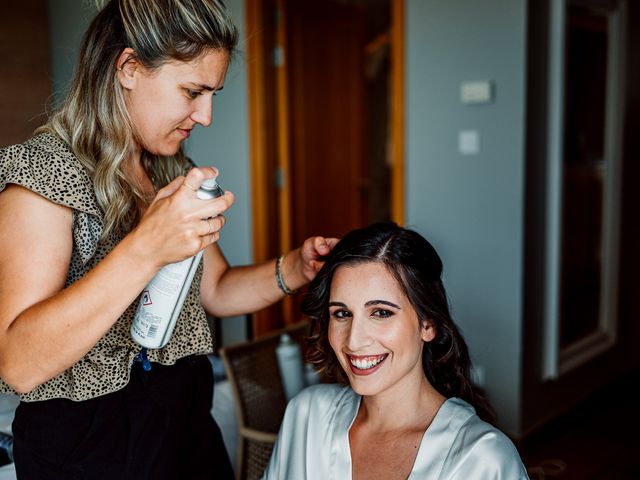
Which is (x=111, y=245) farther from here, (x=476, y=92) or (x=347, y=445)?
(x=476, y=92)

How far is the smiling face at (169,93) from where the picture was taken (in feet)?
3.14

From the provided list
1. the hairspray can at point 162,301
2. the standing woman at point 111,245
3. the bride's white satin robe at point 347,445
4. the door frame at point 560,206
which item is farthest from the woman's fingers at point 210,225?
the door frame at point 560,206

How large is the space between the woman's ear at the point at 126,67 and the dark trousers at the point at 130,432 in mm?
440

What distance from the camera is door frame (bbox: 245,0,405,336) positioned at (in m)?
3.04

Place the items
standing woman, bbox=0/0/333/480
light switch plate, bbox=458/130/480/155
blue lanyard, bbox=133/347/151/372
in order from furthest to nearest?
light switch plate, bbox=458/130/480/155
blue lanyard, bbox=133/347/151/372
standing woman, bbox=0/0/333/480

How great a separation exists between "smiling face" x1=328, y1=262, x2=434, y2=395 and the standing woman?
277mm

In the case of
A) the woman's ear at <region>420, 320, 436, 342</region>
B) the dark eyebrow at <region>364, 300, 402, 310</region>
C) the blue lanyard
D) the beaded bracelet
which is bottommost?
the woman's ear at <region>420, 320, 436, 342</region>

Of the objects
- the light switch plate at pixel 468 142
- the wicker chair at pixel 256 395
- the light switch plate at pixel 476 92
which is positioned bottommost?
the wicker chair at pixel 256 395

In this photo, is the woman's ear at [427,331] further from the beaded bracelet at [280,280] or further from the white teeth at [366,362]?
the beaded bracelet at [280,280]

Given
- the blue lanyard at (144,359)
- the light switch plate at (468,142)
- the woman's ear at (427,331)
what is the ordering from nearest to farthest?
the blue lanyard at (144,359), the woman's ear at (427,331), the light switch plate at (468,142)

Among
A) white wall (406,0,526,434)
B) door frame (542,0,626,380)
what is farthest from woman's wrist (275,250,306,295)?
door frame (542,0,626,380)

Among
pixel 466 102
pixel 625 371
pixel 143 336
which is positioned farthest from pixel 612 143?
pixel 143 336

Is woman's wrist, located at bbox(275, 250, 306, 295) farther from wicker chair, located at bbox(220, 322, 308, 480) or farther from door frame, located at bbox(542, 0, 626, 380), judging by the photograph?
door frame, located at bbox(542, 0, 626, 380)

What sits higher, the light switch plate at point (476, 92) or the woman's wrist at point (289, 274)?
the light switch plate at point (476, 92)
